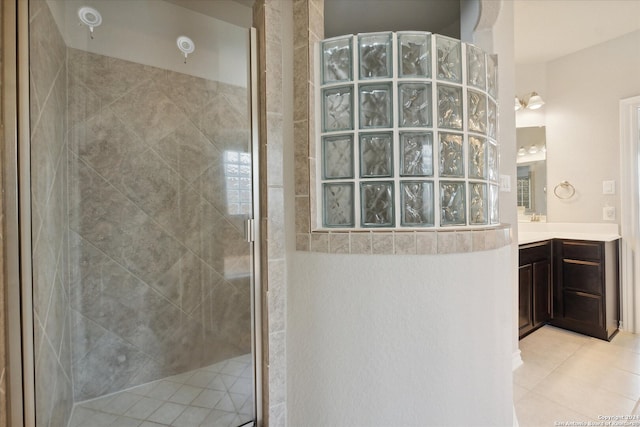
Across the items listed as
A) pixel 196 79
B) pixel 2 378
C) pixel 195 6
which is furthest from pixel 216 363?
pixel 195 6

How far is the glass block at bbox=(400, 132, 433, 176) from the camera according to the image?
3.77 feet

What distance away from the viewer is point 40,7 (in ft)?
3.81

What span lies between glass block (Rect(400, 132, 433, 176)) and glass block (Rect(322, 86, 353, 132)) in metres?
0.22

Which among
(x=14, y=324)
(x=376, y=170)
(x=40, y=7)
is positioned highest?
(x=40, y=7)

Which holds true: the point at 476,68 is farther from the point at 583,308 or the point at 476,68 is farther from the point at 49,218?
the point at 583,308

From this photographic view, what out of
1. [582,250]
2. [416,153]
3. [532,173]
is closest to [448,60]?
[416,153]

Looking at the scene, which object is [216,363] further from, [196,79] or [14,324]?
[196,79]

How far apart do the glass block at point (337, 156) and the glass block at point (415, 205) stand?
0.22 metres

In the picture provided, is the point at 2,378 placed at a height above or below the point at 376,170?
below

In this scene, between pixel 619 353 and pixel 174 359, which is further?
pixel 619 353

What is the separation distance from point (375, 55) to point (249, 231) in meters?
0.86

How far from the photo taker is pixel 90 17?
5.35 feet

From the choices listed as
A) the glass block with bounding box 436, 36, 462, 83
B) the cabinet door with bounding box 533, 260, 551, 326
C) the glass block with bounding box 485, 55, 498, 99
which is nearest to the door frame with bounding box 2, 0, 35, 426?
the glass block with bounding box 436, 36, 462, 83

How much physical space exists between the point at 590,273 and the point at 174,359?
3.14m
